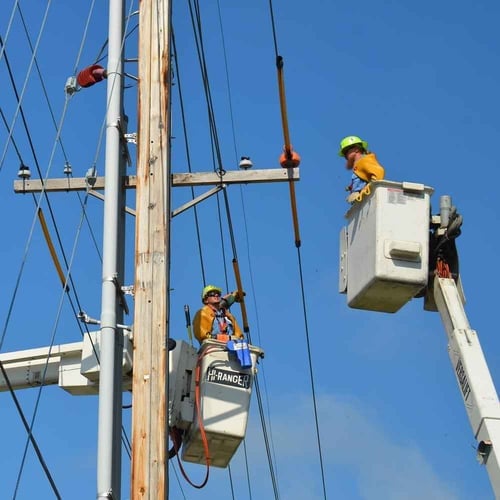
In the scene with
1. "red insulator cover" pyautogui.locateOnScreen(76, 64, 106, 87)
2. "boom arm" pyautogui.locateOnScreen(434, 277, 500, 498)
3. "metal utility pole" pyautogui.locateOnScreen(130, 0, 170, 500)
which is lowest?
"boom arm" pyautogui.locateOnScreen(434, 277, 500, 498)

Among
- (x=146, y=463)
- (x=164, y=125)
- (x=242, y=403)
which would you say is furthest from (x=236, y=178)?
(x=146, y=463)

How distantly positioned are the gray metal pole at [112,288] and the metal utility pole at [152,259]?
5.3 inches

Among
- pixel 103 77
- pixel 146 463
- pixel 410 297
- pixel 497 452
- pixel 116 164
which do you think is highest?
pixel 103 77

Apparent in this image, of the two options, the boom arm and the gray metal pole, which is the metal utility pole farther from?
the boom arm

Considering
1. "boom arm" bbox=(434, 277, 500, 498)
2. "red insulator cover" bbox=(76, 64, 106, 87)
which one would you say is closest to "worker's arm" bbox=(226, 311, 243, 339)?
"red insulator cover" bbox=(76, 64, 106, 87)

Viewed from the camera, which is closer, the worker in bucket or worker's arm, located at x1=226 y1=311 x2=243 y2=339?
the worker in bucket

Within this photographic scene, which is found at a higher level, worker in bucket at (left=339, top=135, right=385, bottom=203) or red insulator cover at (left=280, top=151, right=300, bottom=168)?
red insulator cover at (left=280, top=151, right=300, bottom=168)

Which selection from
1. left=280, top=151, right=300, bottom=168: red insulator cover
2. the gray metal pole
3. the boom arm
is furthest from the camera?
left=280, top=151, right=300, bottom=168: red insulator cover

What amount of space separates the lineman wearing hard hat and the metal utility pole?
64.5 inches

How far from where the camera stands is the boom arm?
7793 mm

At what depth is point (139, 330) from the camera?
363 inches

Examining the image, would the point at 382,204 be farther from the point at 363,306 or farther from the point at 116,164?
the point at 116,164

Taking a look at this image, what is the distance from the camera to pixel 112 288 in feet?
30.7

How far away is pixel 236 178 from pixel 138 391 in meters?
2.18
